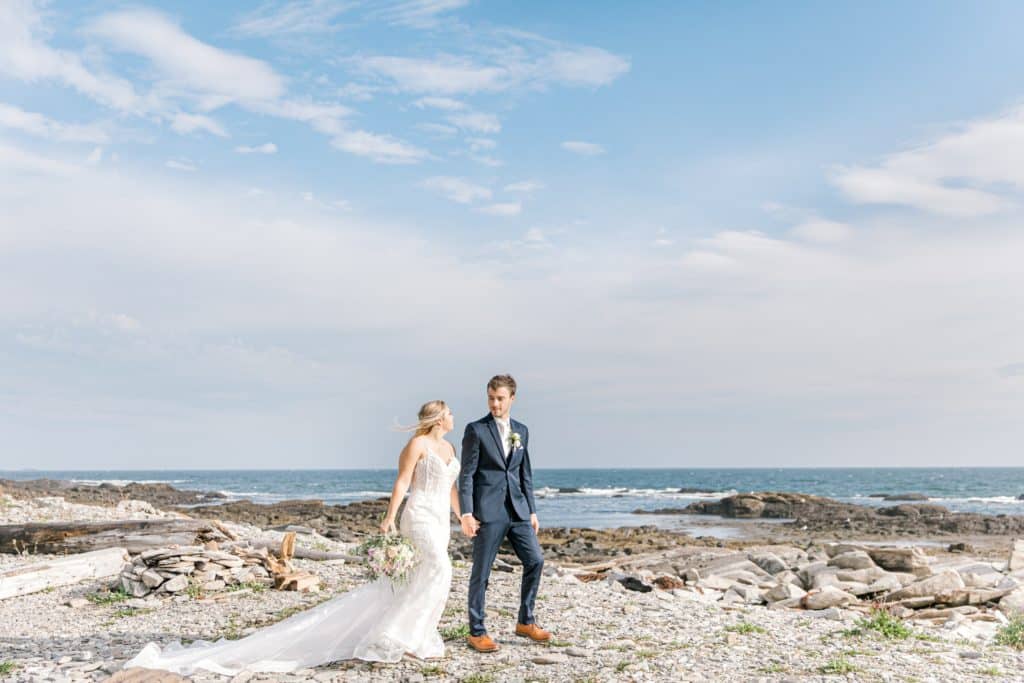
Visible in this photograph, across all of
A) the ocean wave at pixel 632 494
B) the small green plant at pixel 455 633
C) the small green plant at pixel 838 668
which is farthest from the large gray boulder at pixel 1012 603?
the ocean wave at pixel 632 494

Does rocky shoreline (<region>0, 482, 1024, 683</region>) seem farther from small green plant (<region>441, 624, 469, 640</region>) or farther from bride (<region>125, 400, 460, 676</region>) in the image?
bride (<region>125, 400, 460, 676</region>)

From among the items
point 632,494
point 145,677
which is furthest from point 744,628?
point 632,494

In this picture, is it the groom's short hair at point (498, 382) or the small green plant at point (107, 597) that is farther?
the small green plant at point (107, 597)

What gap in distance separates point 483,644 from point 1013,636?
222 inches

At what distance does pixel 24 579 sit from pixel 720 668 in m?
10.2

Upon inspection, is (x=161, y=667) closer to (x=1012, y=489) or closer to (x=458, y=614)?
(x=458, y=614)

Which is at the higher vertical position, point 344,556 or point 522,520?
point 522,520

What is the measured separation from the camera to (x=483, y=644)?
798 centimetres

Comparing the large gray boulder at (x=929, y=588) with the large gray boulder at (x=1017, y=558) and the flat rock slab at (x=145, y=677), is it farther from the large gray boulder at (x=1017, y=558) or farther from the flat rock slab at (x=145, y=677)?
the flat rock slab at (x=145, y=677)

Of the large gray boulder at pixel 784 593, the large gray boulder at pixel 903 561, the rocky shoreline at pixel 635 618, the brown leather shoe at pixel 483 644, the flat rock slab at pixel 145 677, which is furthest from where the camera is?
the large gray boulder at pixel 903 561

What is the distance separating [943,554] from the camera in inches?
979

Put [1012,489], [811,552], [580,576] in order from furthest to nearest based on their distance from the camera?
1. [1012,489]
2. [811,552]
3. [580,576]

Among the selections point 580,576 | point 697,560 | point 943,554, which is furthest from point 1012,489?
point 580,576

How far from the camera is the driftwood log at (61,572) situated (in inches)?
505
